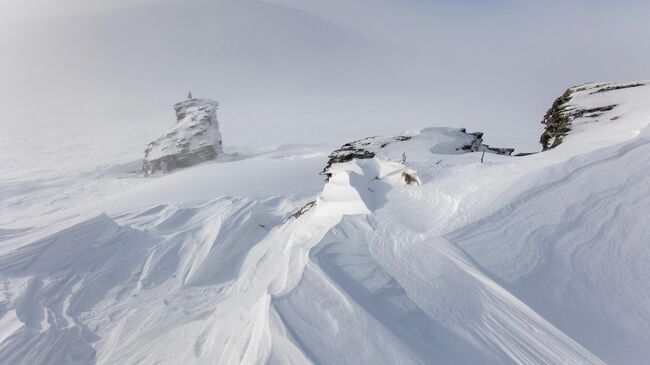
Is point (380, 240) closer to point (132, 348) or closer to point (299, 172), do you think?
point (132, 348)

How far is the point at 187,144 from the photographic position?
124 feet

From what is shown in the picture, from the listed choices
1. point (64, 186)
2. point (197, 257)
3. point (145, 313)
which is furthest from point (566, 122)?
point (64, 186)

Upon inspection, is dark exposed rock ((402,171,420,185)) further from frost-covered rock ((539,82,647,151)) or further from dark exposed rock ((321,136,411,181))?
frost-covered rock ((539,82,647,151))

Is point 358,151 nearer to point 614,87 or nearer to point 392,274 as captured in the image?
point 392,274

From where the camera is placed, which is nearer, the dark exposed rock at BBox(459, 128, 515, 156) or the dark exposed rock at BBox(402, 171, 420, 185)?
the dark exposed rock at BBox(402, 171, 420, 185)

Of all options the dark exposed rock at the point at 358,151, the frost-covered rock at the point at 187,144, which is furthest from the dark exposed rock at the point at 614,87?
the frost-covered rock at the point at 187,144

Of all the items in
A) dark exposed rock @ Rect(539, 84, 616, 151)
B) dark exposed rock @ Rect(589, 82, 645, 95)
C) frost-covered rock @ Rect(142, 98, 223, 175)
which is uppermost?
dark exposed rock @ Rect(589, 82, 645, 95)

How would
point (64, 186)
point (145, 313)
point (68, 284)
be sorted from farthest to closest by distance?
point (64, 186) < point (68, 284) < point (145, 313)

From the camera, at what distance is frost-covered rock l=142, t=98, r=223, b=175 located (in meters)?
36.9

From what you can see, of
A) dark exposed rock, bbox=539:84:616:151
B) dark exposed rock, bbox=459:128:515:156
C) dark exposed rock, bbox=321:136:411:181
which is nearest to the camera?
dark exposed rock, bbox=539:84:616:151

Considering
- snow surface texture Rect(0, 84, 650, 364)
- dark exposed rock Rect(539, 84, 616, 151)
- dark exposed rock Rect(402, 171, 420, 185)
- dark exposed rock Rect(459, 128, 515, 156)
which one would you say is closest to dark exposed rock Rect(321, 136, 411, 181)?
snow surface texture Rect(0, 84, 650, 364)

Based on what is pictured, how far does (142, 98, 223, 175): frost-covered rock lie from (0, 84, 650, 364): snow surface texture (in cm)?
2736

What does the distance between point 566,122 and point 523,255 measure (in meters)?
7.50

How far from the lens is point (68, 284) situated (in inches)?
325
